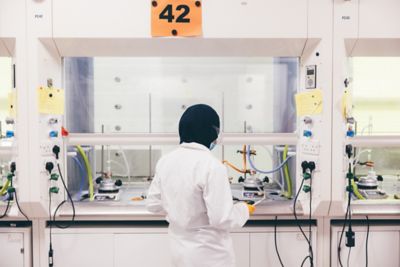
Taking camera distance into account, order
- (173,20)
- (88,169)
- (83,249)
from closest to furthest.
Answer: (173,20) < (83,249) < (88,169)

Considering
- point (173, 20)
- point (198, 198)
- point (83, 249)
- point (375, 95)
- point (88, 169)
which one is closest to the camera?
point (198, 198)

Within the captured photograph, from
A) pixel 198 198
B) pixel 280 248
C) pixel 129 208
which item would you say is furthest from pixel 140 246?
pixel 280 248

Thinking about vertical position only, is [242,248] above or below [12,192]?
below

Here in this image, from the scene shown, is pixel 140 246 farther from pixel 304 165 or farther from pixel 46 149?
pixel 304 165

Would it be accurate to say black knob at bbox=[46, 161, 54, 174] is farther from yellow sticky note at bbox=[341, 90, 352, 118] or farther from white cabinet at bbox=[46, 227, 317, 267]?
yellow sticky note at bbox=[341, 90, 352, 118]

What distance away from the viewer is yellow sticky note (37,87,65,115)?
156 cm

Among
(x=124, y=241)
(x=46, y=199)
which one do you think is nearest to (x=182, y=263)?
(x=124, y=241)

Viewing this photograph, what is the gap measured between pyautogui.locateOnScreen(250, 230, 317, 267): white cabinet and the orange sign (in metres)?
1.17

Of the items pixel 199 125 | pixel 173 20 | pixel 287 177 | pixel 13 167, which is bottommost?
pixel 287 177

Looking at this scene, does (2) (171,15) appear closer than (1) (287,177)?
Yes

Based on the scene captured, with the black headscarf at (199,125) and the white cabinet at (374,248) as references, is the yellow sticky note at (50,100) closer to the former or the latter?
the black headscarf at (199,125)

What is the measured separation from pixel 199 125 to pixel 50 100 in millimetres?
905

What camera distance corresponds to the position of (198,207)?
3.92 ft

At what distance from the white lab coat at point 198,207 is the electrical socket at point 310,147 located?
56 centimetres
